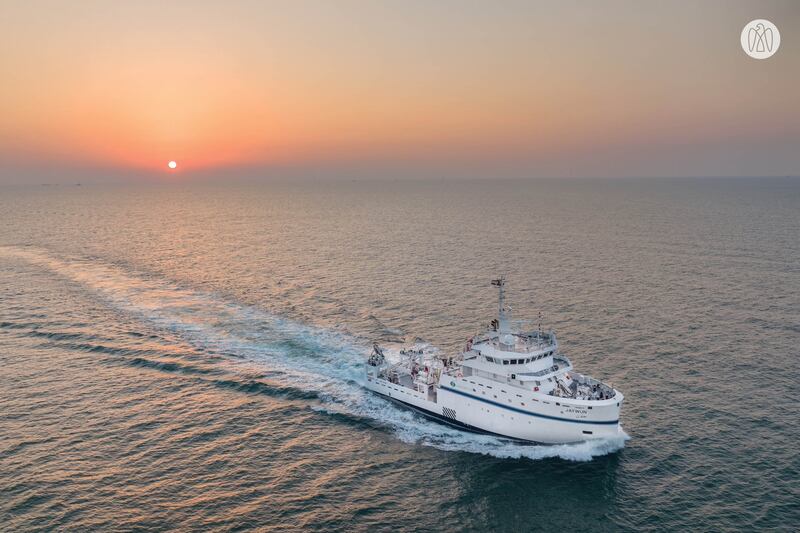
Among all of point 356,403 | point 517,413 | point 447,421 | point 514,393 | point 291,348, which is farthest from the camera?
point 291,348

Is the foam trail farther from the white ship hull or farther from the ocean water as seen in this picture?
the white ship hull

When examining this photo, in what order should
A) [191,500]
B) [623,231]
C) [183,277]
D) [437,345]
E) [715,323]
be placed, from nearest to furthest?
[191,500]
[437,345]
[715,323]
[183,277]
[623,231]

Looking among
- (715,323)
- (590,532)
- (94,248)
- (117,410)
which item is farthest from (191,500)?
(94,248)

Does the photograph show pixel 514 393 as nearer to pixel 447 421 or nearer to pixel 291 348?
pixel 447 421

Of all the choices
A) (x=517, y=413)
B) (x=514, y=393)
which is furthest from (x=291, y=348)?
(x=517, y=413)

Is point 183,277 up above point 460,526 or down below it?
above

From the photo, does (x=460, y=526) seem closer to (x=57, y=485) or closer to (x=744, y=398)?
(x=57, y=485)

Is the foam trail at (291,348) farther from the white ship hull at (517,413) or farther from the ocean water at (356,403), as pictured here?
the white ship hull at (517,413)
